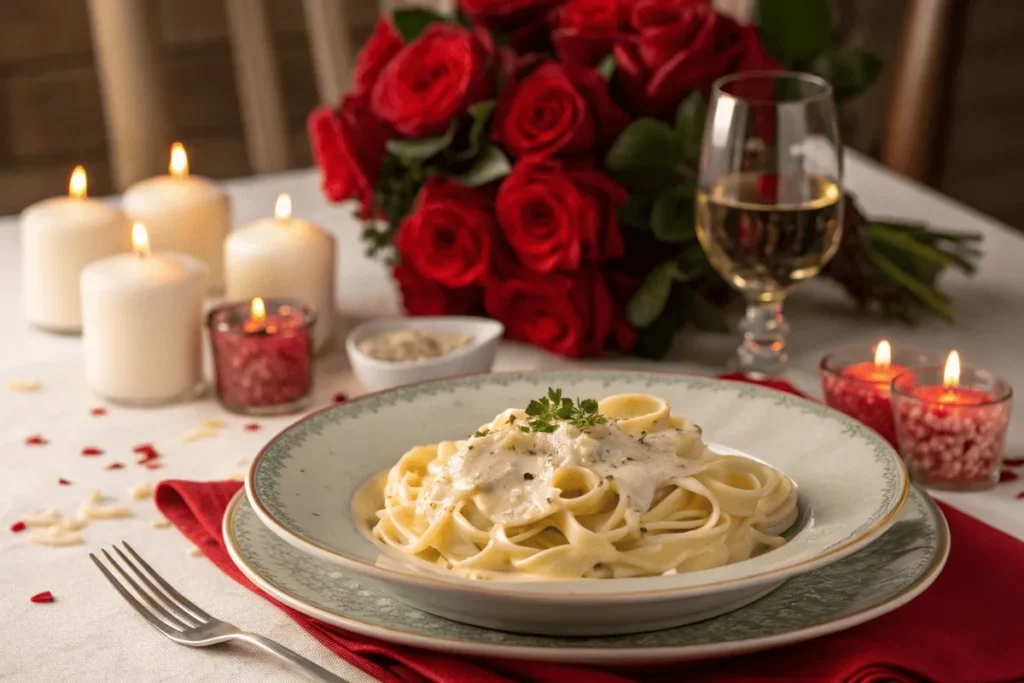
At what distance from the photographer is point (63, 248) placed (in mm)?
1586

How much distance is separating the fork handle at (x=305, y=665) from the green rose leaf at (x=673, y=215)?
28.9 inches

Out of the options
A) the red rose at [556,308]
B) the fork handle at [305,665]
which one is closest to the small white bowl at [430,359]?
the red rose at [556,308]

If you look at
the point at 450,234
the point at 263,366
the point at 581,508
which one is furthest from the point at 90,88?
the point at 581,508

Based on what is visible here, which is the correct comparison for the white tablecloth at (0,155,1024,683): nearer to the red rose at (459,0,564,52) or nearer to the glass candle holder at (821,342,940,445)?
the glass candle holder at (821,342,940,445)

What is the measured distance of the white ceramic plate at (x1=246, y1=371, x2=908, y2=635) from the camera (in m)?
0.79

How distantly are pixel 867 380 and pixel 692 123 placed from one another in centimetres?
38

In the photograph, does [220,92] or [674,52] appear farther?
[220,92]

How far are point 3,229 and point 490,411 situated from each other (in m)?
1.20

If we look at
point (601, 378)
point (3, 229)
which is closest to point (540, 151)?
point (601, 378)

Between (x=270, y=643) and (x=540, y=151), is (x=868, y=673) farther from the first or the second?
(x=540, y=151)

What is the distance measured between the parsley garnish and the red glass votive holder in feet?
1.15

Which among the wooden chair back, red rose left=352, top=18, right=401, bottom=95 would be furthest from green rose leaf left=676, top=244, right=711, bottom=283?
the wooden chair back

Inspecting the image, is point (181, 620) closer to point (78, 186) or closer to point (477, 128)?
point (477, 128)

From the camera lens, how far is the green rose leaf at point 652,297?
1.45 metres
